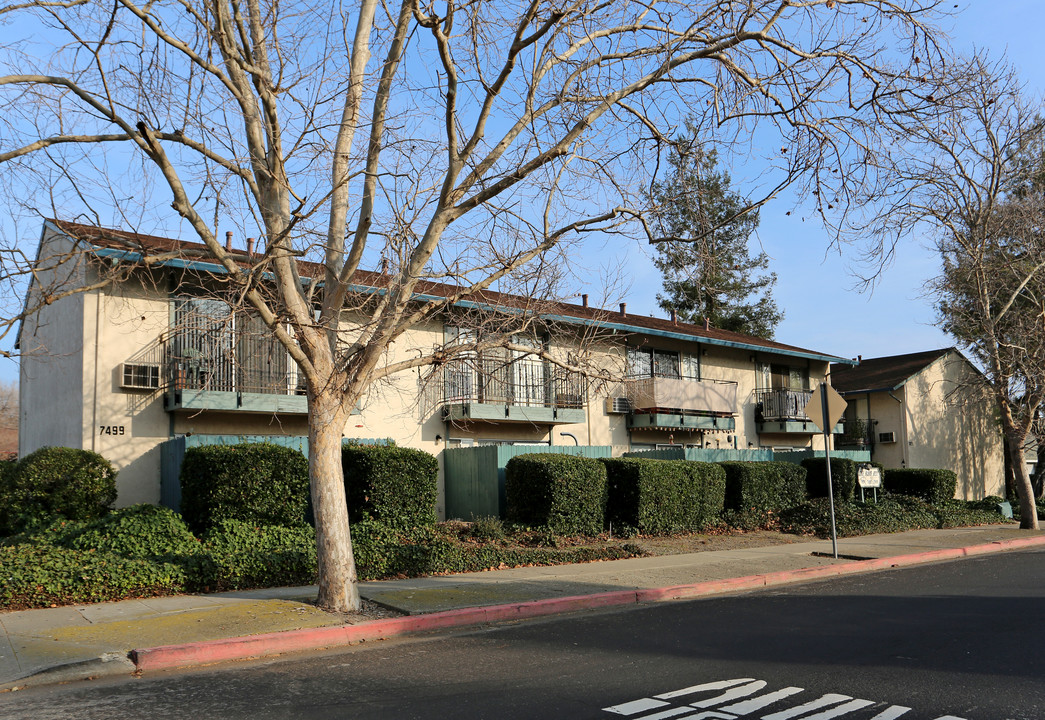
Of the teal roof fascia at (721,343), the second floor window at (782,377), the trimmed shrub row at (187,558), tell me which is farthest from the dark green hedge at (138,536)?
the second floor window at (782,377)

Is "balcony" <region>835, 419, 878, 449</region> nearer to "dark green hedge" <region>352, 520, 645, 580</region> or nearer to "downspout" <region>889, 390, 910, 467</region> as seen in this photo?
"downspout" <region>889, 390, 910, 467</region>

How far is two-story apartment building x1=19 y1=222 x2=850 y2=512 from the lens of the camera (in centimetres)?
1335

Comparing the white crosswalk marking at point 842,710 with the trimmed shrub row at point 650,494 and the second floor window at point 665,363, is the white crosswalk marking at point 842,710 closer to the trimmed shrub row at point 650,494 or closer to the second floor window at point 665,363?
the trimmed shrub row at point 650,494

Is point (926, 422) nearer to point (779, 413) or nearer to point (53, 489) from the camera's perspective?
point (779, 413)

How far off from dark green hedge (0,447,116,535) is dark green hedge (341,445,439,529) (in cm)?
432

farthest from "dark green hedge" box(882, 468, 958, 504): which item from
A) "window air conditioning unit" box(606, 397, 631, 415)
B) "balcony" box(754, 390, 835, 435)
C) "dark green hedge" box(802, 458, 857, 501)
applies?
"window air conditioning unit" box(606, 397, 631, 415)

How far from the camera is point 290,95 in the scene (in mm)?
9812

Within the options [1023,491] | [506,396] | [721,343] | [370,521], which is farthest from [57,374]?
[1023,491]

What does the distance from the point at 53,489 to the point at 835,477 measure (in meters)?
19.9

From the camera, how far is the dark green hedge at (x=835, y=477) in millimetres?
25125

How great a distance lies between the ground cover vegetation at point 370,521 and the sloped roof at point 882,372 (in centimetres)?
1490

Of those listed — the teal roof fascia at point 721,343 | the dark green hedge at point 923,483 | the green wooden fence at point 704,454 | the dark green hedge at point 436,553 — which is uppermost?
the teal roof fascia at point 721,343

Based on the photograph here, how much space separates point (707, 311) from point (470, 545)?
3068cm

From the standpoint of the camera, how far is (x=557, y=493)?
17.6 meters
